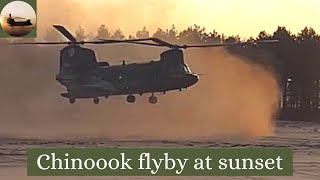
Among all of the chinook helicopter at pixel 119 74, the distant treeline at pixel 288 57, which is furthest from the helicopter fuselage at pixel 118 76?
the distant treeline at pixel 288 57

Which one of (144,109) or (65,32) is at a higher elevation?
(65,32)

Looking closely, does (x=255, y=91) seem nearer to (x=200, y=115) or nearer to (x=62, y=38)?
(x=200, y=115)

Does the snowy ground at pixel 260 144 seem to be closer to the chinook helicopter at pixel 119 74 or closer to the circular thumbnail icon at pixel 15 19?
the chinook helicopter at pixel 119 74

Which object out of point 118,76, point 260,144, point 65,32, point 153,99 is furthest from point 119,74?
point 260,144

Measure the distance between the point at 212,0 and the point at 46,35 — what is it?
3.14 feet

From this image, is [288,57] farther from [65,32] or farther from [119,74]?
[65,32]

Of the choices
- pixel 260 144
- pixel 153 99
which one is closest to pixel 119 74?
pixel 153 99

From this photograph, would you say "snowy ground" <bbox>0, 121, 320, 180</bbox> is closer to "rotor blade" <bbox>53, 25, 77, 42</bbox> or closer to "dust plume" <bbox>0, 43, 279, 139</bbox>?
"dust plume" <bbox>0, 43, 279, 139</bbox>

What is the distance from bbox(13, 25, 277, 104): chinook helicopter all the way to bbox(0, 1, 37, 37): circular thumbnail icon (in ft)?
0.42

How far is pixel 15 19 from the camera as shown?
9844 millimetres

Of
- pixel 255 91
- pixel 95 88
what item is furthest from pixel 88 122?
pixel 255 91

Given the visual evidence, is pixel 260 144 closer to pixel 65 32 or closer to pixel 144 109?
pixel 144 109

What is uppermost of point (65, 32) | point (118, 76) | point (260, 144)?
point (65, 32)

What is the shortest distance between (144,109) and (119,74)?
25cm
